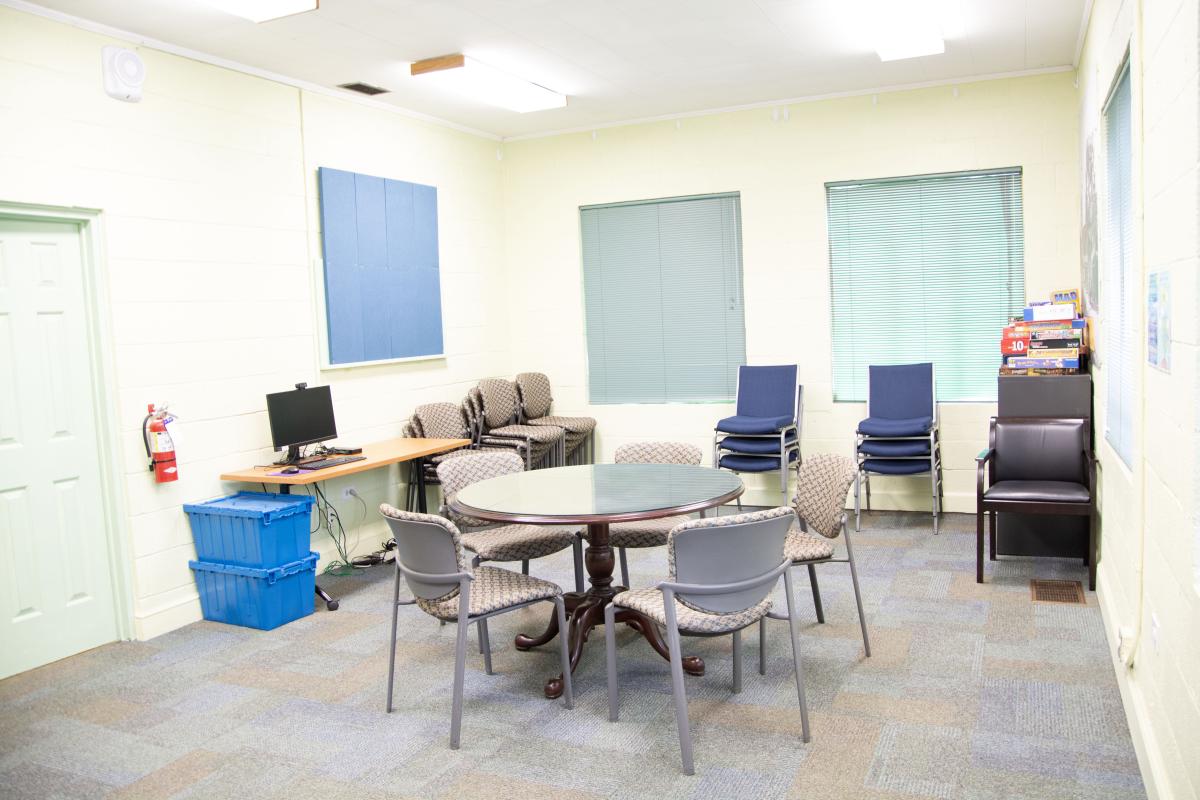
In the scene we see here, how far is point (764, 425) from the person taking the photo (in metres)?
6.44

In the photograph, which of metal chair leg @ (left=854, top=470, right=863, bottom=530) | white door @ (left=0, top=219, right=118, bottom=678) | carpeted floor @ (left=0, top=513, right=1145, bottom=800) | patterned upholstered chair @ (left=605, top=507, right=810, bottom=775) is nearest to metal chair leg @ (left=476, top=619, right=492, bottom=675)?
carpeted floor @ (left=0, top=513, right=1145, bottom=800)

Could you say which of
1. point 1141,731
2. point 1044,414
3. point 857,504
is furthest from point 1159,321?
point 857,504

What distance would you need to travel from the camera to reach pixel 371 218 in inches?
242

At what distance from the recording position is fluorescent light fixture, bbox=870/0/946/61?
15.9 feet

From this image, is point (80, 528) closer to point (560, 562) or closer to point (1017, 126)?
point (560, 562)

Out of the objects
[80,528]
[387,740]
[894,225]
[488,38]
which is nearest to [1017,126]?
[894,225]

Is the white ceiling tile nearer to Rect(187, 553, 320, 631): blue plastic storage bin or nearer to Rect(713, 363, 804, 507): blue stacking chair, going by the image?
Rect(713, 363, 804, 507): blue stacking chair

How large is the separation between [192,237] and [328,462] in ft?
4.53

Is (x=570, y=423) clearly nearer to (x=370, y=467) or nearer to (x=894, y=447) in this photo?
(x=370, y=467)

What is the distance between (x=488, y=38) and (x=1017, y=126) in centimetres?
357

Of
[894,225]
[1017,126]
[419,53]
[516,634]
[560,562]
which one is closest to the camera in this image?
[516,634]

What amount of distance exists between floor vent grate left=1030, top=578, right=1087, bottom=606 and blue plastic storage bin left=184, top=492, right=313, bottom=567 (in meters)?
3.66

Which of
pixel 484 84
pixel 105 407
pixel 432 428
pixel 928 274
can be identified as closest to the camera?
pixel 105 407

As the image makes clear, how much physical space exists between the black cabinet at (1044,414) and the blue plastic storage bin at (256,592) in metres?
3.79
